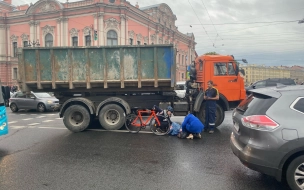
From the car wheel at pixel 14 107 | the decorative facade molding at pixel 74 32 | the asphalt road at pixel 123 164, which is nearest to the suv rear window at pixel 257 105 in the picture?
the asphalt road at pixel 123 164

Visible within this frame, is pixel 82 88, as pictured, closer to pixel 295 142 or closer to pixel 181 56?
pixel 295 142

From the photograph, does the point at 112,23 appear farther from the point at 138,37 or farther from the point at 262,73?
the point at 262,73

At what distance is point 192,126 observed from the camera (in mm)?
7711

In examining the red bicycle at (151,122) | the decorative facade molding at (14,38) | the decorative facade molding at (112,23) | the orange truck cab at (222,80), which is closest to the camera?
the red bicycle at (151,122)

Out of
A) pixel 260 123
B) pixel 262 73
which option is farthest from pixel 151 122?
pixel 262 73

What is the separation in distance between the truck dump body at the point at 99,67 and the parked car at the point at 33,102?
7.78 meters

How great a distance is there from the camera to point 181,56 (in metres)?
56.9

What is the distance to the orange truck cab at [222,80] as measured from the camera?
930 centimetres

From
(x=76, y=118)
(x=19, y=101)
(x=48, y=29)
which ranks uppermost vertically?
(x=48, y=29)

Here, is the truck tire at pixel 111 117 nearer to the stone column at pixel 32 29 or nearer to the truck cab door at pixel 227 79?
the truck cab door at pixel 227 79

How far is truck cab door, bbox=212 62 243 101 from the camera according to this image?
30.6 feet

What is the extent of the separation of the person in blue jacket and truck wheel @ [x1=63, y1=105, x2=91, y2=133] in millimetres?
3589

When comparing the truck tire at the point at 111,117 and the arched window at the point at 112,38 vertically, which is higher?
the arched window at the point at 112,38

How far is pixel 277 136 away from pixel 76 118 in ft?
23.6
